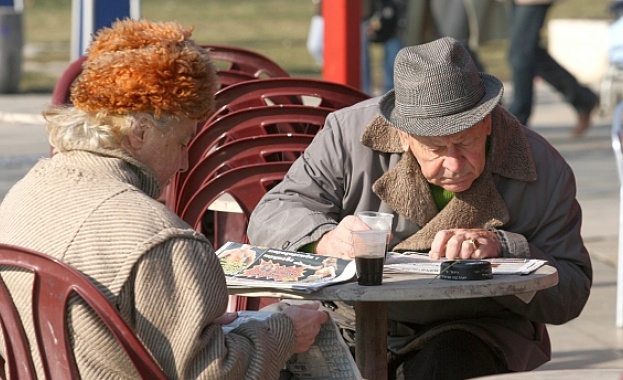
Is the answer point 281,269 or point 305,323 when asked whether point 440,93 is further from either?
point 305,323

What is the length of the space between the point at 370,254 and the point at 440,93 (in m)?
0.66

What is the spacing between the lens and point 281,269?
3023mm

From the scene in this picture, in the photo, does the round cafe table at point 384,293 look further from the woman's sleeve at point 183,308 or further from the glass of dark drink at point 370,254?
the woman's sleeve at point 183,308

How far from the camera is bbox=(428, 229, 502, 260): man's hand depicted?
10.4ft

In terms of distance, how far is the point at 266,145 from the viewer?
4219mm

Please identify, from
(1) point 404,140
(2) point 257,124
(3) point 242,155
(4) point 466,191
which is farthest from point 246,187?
(4) point 466,191

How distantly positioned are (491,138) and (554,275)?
60cm

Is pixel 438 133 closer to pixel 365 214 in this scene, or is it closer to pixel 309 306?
pixel 365 214

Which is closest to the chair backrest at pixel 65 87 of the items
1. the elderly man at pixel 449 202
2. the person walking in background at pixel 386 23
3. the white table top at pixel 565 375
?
the elderly man at pixel 449 202

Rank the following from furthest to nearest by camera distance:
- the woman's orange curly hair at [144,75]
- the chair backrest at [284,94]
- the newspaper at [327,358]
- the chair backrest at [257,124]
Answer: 1. the chair backrest at [284,94]
2. the chair backrest at [257,124]
3. the newspaper at [327,358]
4. the woman's orange curly hair at [144,75]

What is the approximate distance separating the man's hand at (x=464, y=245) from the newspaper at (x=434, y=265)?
1.0 inches

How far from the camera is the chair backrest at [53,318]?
2.43 meters

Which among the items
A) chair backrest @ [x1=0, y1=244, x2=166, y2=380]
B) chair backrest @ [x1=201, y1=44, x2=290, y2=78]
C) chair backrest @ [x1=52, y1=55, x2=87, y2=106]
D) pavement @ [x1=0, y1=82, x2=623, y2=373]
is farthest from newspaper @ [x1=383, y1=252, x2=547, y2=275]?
chair backrest @ [x1=201, y1=44, x2=290, y2=78]

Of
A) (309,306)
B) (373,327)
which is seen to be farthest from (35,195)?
(373,327)
